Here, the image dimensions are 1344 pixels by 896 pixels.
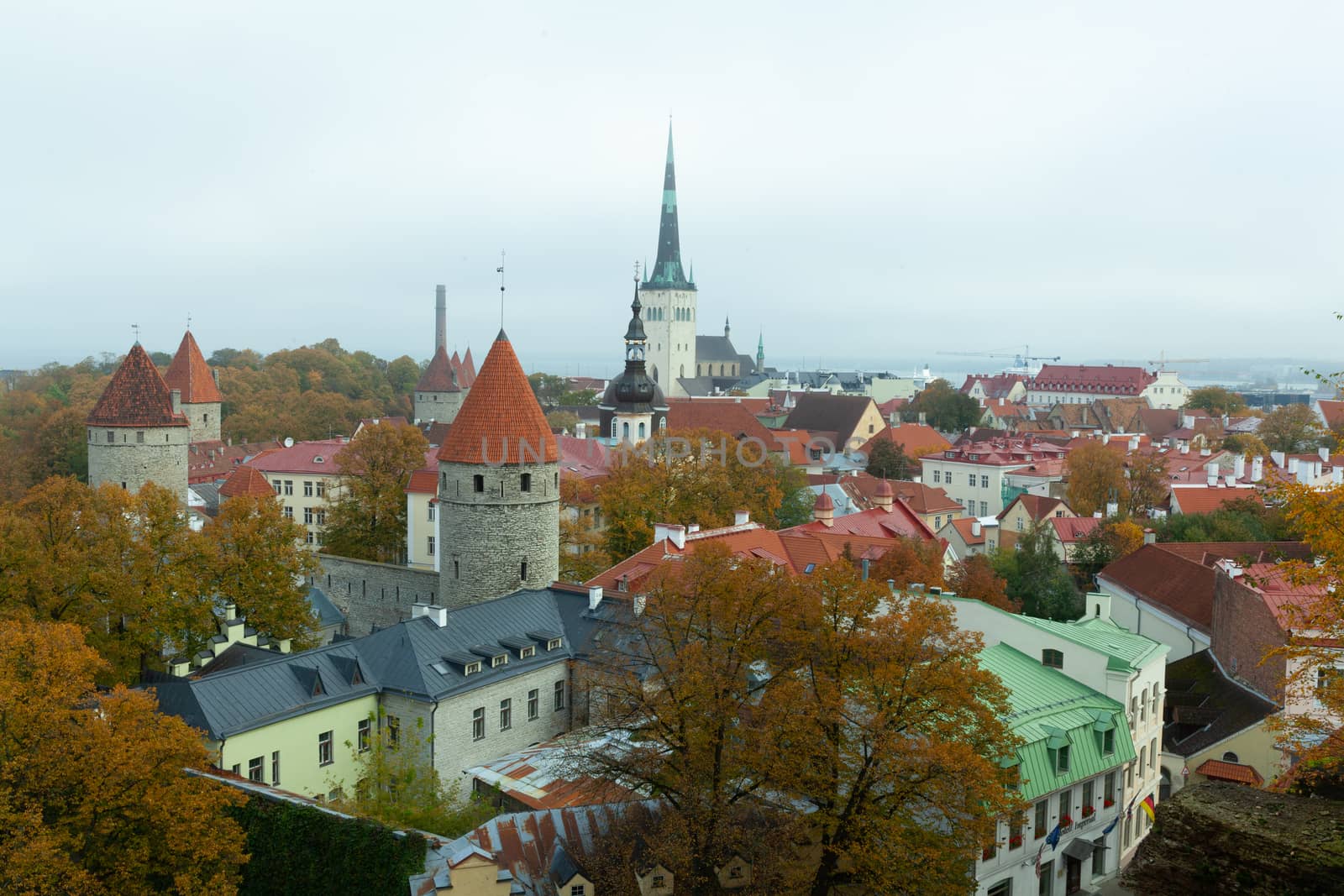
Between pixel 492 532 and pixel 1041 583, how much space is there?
17.0m

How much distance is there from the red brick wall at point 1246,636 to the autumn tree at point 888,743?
10.7m

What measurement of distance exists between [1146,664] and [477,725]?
13751 mm

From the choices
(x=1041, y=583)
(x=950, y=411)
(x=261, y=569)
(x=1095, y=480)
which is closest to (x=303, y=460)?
(x=261, y=569)

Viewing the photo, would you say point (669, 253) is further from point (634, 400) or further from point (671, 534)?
point (671, 534)

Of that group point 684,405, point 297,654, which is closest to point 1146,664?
point 297,654

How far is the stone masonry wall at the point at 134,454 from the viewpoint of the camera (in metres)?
41.1

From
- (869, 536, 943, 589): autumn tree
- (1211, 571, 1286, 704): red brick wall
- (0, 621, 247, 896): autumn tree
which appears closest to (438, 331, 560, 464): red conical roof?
(869, 536, 943, 589): autumn tree

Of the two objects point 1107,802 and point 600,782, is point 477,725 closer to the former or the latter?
point 600,782

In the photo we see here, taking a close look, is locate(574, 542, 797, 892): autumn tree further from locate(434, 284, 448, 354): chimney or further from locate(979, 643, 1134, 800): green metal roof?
locate(434, 284, 448, 354): chimney

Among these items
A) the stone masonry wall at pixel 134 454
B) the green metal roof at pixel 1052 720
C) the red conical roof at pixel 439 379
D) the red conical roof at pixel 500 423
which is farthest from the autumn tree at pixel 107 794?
the red conical roof at pixel 439 379

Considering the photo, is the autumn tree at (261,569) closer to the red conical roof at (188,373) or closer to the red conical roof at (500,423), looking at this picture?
the red conical roof at (500,423)

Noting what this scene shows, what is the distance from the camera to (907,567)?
31484mm

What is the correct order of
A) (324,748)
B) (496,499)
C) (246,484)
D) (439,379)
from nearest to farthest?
(324,748) → (496,499) → (246,484) → (439,379)

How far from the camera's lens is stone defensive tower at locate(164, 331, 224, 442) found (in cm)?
5900
